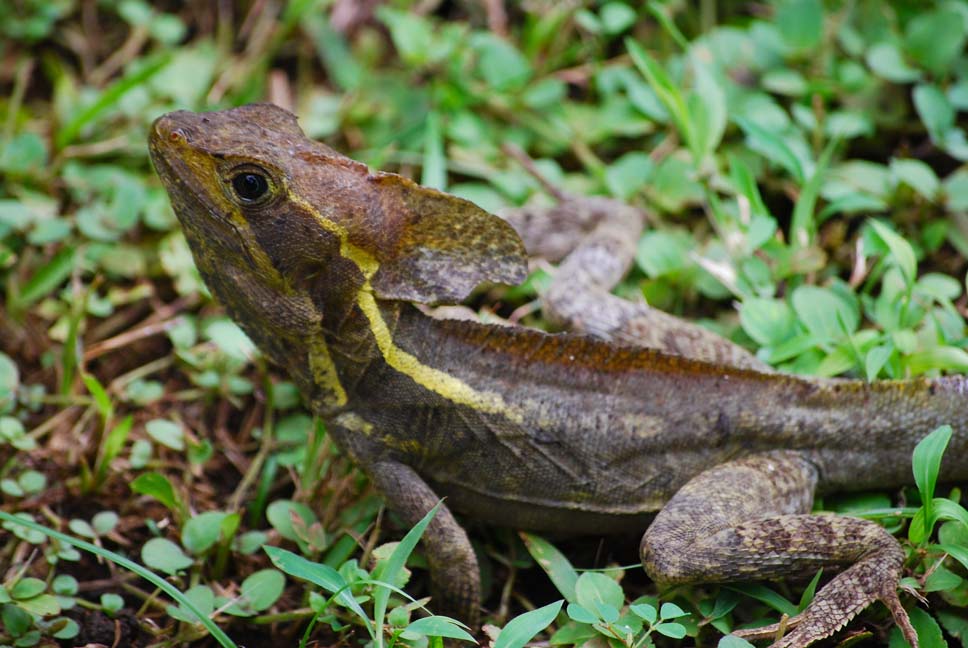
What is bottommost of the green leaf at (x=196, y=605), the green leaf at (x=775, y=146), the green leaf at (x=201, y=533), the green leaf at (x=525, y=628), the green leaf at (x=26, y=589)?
the green leaf at (x=196, y=605)

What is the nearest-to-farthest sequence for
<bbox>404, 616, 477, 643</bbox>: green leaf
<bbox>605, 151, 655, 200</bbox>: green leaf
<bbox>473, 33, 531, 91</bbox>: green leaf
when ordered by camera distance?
<bbox>404, 616, 477, 643</bbox>: green leaf < <bbox>605, 151, 655, 200</bbox>: green leaf < <bbox>473, 33, 531, 91</bbox>: green leaf

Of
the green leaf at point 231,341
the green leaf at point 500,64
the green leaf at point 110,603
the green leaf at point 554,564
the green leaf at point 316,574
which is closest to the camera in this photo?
the green leaf at point 316,574

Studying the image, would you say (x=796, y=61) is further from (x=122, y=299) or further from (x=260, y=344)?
(x=122, y=299)

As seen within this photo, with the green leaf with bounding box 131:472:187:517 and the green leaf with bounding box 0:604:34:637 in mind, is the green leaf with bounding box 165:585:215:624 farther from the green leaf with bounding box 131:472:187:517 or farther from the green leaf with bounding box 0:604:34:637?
the green leaf with bounding box 0:604:34:637

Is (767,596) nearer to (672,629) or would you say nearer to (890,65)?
(672,629)

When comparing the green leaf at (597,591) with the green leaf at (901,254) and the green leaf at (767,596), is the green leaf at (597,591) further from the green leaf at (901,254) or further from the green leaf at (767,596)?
the green leaf at (901,254)

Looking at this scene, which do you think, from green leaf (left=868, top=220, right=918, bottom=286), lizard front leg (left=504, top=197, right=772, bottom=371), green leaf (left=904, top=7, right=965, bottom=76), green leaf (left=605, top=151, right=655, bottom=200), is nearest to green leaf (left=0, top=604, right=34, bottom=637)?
lizard front leg (left=504, top=197, right=772, bottom=371)

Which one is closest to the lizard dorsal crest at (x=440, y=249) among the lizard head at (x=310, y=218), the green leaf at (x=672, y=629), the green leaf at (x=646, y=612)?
the lizard head at (x=310, y=218)

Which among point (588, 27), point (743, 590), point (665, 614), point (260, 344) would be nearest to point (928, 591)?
point (743, 590)
